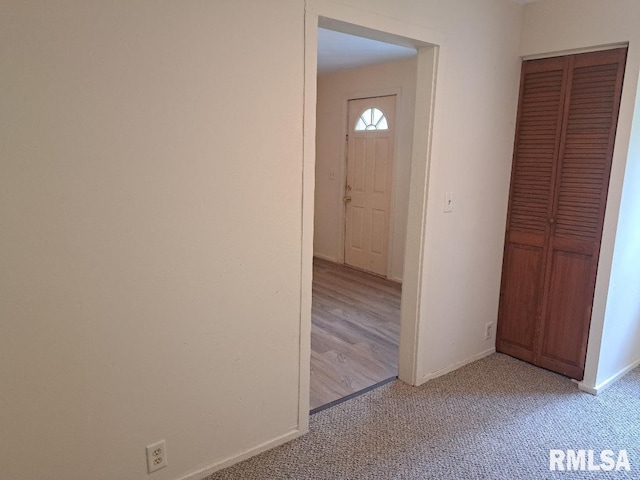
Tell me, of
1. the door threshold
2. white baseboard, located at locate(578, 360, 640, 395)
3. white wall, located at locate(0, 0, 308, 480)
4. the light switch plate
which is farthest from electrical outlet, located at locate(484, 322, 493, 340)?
white wall, located at locate(0, 0, 308, 480)

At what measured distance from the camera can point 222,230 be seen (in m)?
1.80

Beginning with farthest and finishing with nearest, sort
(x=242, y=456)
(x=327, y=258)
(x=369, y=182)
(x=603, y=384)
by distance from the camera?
(x=327, y=258), (x=369, y=182), (x=603, y=384), (x=242, y=456)

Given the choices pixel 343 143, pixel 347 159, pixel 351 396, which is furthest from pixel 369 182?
pixel 351 396

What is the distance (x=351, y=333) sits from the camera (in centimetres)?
350

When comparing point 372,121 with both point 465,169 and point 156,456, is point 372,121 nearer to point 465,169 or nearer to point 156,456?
point 465,169

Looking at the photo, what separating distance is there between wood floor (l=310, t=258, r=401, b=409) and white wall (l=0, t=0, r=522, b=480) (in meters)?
0.62

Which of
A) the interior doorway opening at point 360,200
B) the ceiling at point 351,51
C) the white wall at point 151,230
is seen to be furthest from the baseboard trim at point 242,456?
the ceiling at point 351,51

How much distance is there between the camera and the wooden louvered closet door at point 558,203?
257 cm

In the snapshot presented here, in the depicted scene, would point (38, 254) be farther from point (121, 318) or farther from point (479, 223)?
point (479, 223)

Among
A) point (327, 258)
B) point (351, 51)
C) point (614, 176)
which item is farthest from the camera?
point (327, 258)

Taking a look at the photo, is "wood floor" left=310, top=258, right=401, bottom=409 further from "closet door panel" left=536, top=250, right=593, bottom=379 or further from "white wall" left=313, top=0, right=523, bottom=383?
"closet door panel" left=536, top=250, right=593, bottom=379

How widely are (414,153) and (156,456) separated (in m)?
1.95

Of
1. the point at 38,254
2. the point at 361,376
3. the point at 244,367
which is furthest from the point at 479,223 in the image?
the point at 38,254

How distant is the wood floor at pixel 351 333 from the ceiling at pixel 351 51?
7.28 ft
